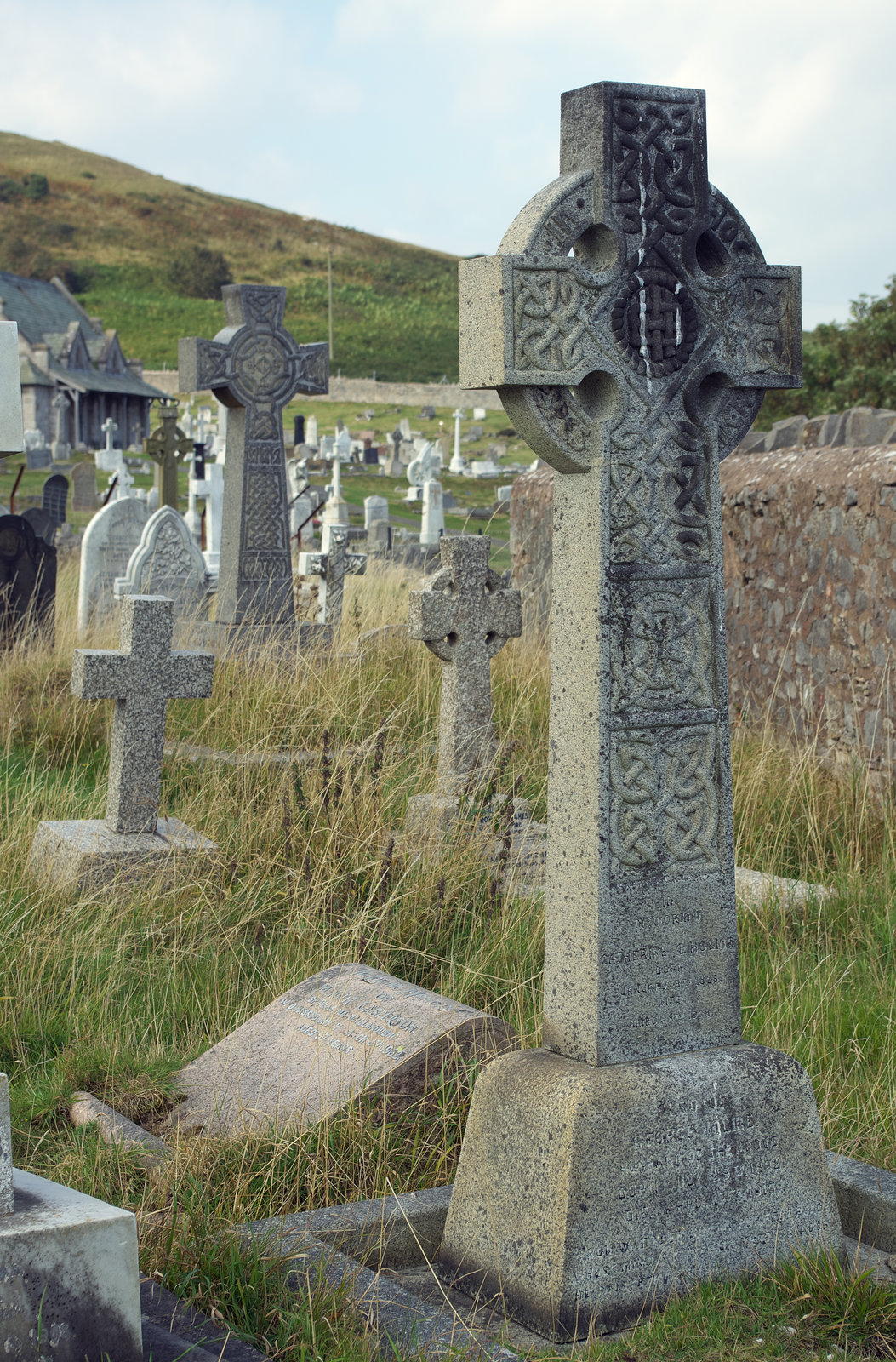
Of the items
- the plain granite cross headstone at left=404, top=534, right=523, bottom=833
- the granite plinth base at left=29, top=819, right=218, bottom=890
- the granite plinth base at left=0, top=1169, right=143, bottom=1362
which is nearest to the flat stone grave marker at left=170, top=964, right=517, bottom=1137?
the granite plinth base at left=0, top=1169, right=143, bottom=1362

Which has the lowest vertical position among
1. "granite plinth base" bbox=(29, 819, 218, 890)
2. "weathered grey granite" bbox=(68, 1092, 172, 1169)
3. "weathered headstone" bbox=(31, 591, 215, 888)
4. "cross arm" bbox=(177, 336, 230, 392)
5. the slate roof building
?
"weathered grey granite" bbox=(68, 1092, 172, 1169)

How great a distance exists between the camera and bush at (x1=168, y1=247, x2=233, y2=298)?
78938 mm

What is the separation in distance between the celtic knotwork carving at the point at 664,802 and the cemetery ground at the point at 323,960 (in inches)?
33.4

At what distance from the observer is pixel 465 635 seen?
20.2 feet

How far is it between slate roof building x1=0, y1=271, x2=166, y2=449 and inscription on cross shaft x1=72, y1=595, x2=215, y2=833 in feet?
137

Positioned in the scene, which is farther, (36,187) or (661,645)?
(36,187)

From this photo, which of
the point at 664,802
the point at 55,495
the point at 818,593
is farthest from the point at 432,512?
the point at 664,802

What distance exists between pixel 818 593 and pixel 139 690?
3.34 meters

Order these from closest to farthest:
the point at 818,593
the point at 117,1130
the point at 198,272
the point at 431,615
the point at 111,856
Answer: the point at 117,1130
the point at 111,856
the point at 431,615
the point at 818,593
the point at 198,272

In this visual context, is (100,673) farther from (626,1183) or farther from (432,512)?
(432,512)

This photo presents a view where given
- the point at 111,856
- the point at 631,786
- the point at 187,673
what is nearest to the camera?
the point at 631,786

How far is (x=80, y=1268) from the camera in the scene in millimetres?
2045

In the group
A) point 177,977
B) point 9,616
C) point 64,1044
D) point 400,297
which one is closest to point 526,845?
point 177,977

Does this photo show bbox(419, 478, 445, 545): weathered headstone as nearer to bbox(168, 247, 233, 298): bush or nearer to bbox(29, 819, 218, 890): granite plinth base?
bbox(29, 819, 218, 890): granite plinth base
